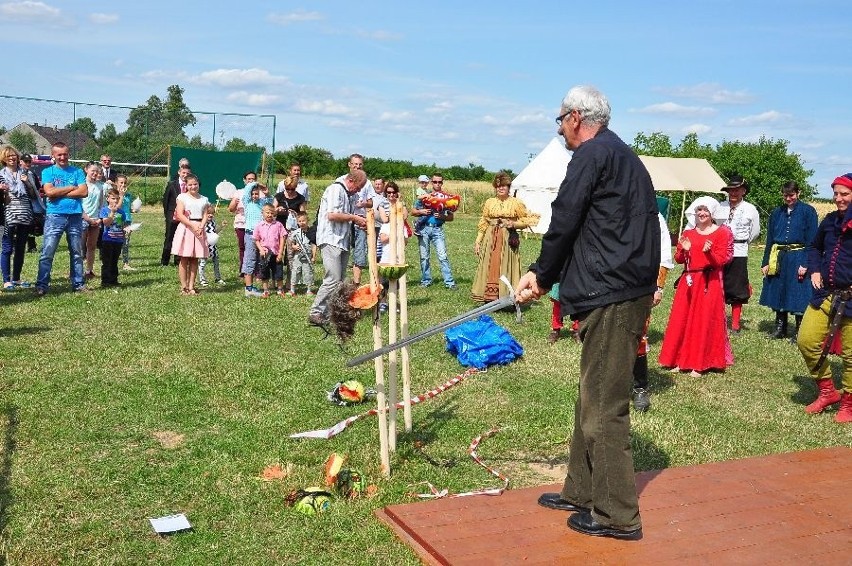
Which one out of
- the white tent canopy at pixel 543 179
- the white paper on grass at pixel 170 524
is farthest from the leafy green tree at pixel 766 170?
the white paper on grass at pixel 170 524

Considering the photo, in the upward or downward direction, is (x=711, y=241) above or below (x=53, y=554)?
above

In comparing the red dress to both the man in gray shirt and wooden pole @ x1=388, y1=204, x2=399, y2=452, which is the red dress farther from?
wooden pole @ x1=388, y1=204, x2=399, y2=452

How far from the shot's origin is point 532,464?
5887 mm

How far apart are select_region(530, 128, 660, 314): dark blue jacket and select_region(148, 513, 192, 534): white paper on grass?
94.0 inches

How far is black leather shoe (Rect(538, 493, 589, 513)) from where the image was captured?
474cm

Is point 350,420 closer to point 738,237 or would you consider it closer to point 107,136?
point 738,237

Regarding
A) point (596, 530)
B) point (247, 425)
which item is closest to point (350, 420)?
point (247, 425)

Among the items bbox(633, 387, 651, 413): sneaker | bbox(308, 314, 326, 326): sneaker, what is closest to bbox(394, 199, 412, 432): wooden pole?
bbox(633, 387, 651, 413): sneaker

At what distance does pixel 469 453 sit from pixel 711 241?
13.1 ft

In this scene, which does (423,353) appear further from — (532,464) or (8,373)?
(8,373)

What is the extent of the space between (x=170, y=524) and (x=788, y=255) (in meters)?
9.40

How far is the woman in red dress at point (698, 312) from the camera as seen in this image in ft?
28.5

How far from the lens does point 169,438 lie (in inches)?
240

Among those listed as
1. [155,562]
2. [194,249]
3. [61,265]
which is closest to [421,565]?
[155,562]
